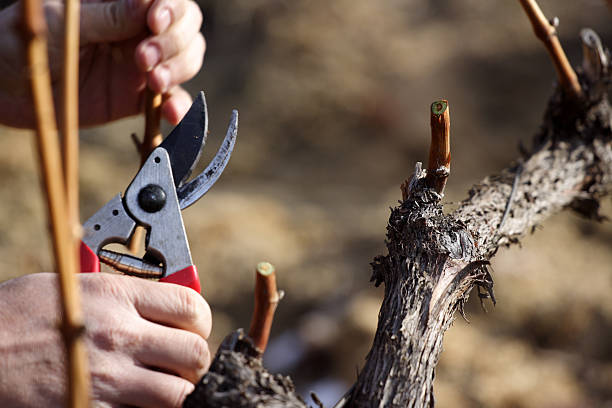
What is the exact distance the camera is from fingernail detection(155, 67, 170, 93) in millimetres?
1541

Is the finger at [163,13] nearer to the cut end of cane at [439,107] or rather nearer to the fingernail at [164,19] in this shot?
the fingernail at [164,19]

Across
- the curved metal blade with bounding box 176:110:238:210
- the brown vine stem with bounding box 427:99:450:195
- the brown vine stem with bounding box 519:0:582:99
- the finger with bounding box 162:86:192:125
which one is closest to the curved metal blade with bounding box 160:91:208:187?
the curved metal blade with bounding box 176:110:238:210

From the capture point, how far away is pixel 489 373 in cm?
349

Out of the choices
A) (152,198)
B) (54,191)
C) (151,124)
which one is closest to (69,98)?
(54,191)

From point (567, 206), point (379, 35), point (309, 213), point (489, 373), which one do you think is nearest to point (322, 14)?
point (379, 35)

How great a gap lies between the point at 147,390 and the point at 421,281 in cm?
54

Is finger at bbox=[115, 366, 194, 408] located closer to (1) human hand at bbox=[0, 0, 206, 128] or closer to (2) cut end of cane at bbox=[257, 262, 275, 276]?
(2) cut end of cane at bbox=[257, 262, 275, 276]

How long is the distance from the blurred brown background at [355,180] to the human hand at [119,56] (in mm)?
1067

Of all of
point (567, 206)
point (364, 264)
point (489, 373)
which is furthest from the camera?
point (364, 264)

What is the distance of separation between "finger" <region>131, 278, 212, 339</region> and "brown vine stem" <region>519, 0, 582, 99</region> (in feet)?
3.94

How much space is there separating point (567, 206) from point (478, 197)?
0.53 metres

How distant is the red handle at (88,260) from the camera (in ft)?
3.70

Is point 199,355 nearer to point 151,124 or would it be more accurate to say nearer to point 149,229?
point 149,229

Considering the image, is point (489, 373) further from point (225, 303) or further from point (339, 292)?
point (225, 303)
